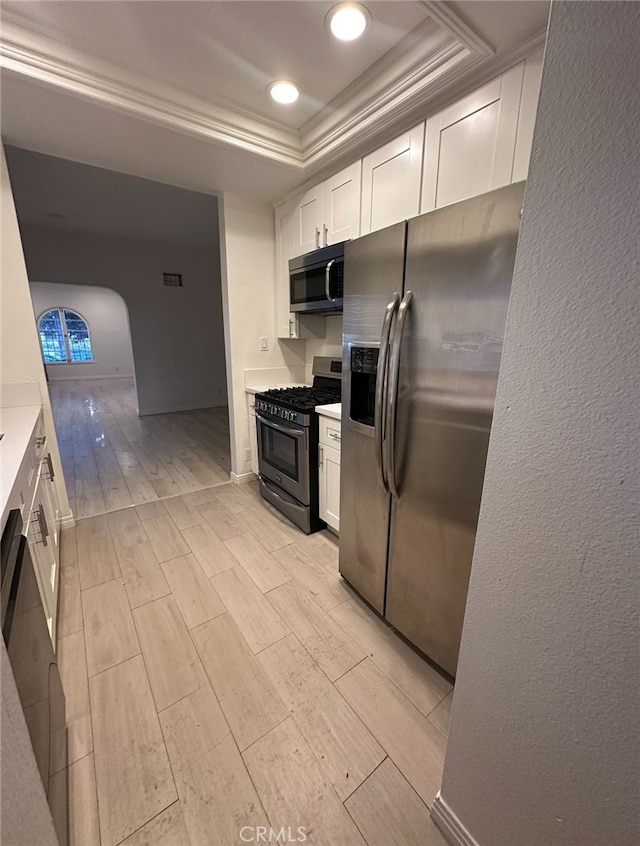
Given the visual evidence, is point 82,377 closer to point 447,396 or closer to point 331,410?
point 331,410

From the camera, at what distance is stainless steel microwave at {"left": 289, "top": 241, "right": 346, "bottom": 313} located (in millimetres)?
2258

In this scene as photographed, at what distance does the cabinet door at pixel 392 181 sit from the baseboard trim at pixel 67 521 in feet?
9.48

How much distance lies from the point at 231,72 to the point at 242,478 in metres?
2.79

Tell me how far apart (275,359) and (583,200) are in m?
2.81

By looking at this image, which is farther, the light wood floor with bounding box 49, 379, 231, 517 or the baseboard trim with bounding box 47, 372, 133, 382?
the baseboard trim with bounding box 47, 372, 133, 382

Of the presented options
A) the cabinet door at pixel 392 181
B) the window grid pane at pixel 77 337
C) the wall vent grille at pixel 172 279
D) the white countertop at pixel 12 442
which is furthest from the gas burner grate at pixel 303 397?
the window grid pane at pixel 77 337

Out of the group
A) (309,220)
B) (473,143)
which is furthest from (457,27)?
(309,220)

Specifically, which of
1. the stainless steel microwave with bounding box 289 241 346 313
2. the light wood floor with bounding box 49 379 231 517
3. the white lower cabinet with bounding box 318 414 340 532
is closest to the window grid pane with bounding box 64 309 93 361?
the light wood floor with bounding box 49 379 231 517

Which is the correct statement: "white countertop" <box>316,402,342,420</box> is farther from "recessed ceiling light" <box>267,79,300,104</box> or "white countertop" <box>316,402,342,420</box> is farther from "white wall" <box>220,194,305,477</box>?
"recessed ceiling light" <box>267,79,300,104</box>

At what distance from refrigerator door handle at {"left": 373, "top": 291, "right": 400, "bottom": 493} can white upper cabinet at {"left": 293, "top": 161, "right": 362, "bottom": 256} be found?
108cm

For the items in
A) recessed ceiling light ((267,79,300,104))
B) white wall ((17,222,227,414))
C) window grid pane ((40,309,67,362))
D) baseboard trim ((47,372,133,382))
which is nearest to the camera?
recessed ceiling light ((267,79,300,104))

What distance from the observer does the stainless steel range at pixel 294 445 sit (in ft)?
7.47

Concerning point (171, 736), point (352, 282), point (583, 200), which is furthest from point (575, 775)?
point (352, 282)

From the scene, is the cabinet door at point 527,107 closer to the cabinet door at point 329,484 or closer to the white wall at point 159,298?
the cabinet door at point 329,484
